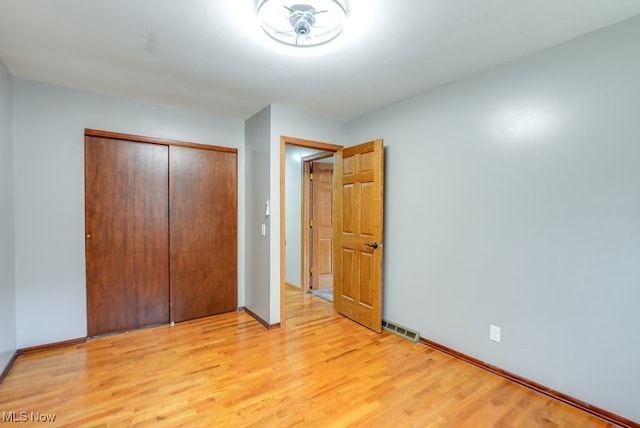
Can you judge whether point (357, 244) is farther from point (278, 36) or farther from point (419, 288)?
point (278, 36)

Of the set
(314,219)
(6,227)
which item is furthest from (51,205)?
(314,219)

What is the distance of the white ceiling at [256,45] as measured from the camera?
5.49 feet

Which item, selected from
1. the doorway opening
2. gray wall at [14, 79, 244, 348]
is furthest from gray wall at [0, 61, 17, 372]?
the doorway opening

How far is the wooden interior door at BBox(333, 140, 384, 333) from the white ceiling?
0.73 meters

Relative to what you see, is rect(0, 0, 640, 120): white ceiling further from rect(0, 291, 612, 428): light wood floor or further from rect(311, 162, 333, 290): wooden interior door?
rect(0, 291, 612, 428): light wood floor

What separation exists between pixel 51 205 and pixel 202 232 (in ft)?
4.43

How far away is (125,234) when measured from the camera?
303cm

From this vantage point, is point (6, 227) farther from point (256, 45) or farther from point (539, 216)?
point (539, 216)

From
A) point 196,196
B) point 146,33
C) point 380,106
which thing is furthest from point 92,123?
point 380,106

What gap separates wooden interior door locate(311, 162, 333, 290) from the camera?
4656 mm

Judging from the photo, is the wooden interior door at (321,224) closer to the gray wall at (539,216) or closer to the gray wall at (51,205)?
the gray wall at (539,216)

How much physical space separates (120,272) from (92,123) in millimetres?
1490

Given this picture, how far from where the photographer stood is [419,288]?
2926 mm

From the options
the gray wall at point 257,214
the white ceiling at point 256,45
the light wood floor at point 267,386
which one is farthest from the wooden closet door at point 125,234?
the gray wall at point 257,214
